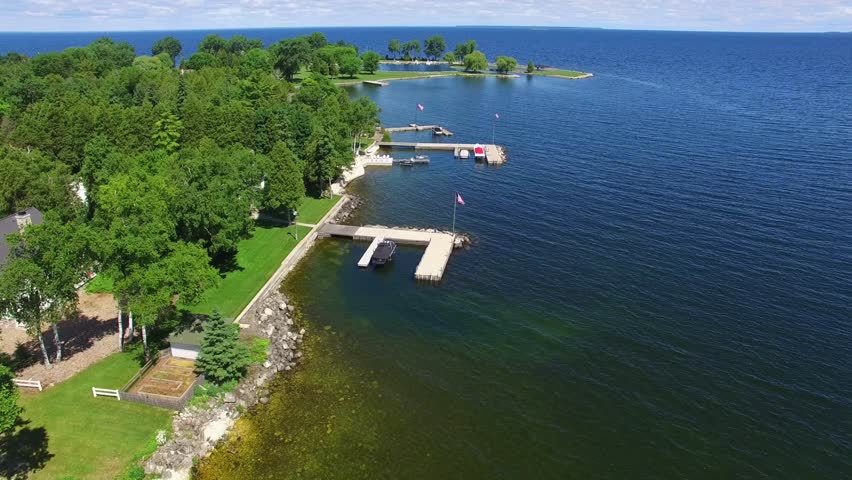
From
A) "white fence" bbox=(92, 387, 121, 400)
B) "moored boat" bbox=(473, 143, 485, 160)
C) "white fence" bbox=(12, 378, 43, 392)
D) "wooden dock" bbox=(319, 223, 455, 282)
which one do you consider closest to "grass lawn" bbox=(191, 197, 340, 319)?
"wooden dock" bbox=(319, 223, 455, 282)

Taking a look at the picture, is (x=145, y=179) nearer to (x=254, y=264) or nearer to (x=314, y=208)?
(x=254, y=264)

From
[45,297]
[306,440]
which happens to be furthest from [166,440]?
[45,297]

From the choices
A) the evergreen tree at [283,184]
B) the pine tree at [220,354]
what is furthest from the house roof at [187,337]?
the evergreen tree at [283,184]

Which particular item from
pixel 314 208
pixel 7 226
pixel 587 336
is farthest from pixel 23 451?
pixel 314 208

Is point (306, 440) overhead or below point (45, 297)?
below

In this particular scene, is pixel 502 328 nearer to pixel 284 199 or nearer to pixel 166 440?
pixel 166 440

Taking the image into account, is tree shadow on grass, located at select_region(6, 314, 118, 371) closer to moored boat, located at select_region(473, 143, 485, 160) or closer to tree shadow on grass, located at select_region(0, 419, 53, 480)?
tree shadow on grass, located at select_region(0, 419, 53, 480)
